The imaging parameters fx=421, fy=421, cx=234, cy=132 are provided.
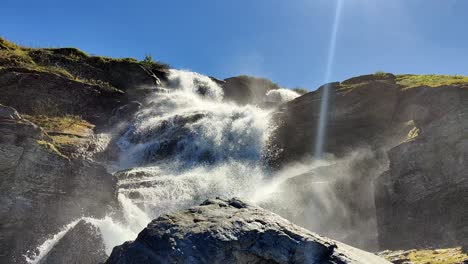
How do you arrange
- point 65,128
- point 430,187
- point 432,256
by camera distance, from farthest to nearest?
point 65,128 → point 430,187 → point 432,256

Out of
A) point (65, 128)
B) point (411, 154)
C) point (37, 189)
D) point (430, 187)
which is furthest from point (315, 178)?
point (65, 128)

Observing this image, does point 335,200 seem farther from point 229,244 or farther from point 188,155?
point 229,244

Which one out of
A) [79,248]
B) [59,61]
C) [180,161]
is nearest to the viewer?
[79,248]

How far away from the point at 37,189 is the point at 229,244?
43.0 ft

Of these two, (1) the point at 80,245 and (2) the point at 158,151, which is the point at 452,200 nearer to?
(1) the point at 80,245

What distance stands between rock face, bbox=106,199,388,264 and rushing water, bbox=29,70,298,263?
8998mm

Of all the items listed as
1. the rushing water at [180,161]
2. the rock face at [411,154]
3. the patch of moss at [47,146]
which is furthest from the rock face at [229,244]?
the patch of moss at [47,146]

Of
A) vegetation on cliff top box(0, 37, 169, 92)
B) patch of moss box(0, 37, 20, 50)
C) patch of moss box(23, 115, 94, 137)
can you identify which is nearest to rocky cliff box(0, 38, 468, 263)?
patch of moss box(23, 115, 94, 137)

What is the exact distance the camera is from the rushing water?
87.4 feet

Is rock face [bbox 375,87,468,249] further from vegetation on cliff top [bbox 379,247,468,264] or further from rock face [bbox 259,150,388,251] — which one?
vegetation on cliff top [bbox 379,247,468,264]

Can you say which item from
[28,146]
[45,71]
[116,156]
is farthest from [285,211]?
[45,71]

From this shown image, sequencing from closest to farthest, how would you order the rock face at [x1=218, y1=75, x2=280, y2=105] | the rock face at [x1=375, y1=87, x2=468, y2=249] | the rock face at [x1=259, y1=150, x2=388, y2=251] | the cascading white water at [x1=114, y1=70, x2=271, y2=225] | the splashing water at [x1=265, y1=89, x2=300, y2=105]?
the rock face at [x1=375, y1=87, x2=468, y2=249] < the rock face at [x1=259, y1=150, x2=388, y2=251] < the cascading white water at [x1=114, y1=70, x2=271, y2=225] < the splashing water at [x1=265, y1=89, x2=300, y2=105] < the rock face at [x1=218, y1=75, x2=280, y2=105]

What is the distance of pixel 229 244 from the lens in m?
11.6

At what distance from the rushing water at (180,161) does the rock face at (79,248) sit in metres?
0.36
